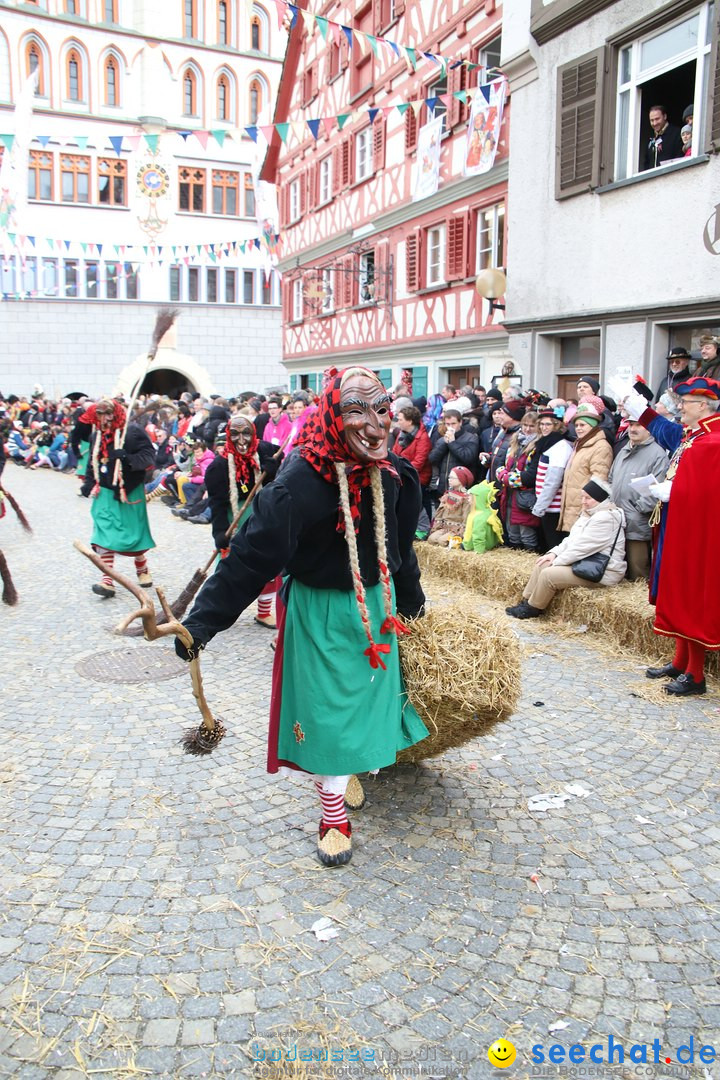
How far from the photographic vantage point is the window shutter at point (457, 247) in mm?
15984

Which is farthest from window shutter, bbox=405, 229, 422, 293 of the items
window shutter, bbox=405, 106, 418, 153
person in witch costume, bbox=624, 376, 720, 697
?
person in witch costume, bbox=624, 376, 720, 697

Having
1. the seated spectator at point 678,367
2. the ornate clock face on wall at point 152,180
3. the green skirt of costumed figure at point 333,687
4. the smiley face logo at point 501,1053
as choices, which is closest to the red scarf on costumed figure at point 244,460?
the green skirt of costumed figure at point 333,687

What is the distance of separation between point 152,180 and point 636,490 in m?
26.8

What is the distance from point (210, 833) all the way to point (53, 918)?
79 centimetres

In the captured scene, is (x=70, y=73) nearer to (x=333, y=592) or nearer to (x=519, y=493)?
(x=519, y=493)

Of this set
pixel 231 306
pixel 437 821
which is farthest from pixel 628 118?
pixel 231 306

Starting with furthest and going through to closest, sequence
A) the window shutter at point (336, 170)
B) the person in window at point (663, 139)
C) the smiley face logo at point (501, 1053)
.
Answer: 1. the window shutter at point (336, 170)
2. the person in window at point (663, 139)
3. the smiley face logo at point (501, 1053)

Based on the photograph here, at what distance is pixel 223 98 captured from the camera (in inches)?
1305

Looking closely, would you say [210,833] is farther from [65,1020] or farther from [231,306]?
[231,306]

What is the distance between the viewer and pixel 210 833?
3770 mm

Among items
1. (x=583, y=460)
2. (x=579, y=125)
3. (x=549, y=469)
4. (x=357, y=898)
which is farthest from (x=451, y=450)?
(x=357, y=898)

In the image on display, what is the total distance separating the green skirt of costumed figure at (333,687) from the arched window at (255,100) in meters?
34.8

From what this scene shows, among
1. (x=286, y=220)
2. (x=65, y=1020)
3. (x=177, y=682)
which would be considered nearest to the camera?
(x=65, y=1020)

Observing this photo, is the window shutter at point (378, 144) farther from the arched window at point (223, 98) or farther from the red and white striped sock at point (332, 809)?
the red and white striped sock at point (332, 809)
